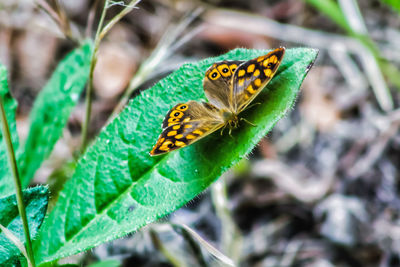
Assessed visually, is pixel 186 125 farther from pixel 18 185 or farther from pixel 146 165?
pixel 18 185

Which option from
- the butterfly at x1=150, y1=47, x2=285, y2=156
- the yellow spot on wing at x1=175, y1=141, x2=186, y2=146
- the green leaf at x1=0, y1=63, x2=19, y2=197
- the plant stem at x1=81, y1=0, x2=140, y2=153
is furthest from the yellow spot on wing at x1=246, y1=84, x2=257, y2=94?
the green leaf at x1=0, y1=63, x2=19, y2=197

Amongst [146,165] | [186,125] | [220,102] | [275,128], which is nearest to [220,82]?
[220,102]

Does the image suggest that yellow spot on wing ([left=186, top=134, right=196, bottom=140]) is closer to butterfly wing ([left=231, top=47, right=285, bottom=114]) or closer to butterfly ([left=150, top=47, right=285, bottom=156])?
butterfly ([left=150, top=47, right=285, bottom=156])

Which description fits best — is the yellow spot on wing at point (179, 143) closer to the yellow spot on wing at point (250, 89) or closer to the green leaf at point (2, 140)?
the yellow spot on wing at point (250, 89)

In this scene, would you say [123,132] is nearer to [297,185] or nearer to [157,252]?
[157,252]

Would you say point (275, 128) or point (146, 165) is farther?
point (275, 128)

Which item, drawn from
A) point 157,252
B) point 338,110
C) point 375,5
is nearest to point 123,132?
point 157,252

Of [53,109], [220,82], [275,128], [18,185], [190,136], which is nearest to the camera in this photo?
[18,185]
